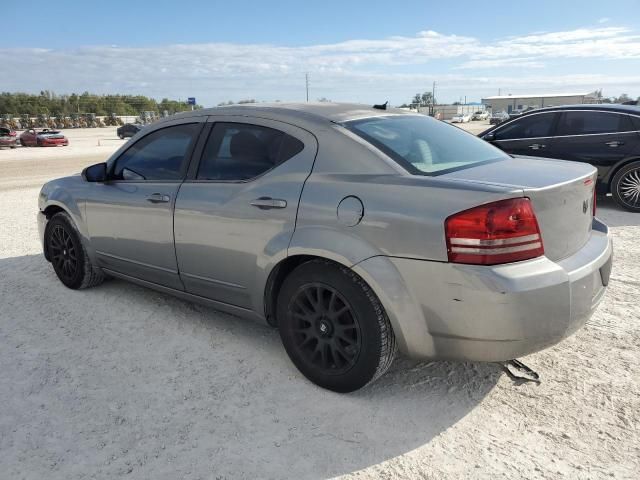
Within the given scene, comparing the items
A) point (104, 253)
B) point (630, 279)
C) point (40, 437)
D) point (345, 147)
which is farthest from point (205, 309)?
point (630, 279)

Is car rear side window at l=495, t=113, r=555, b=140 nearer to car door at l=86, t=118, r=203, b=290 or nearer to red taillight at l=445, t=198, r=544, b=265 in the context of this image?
car door at l=86, t=118, r=203, b=290

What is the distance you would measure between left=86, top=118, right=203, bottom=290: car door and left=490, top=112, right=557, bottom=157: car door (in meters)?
6.32

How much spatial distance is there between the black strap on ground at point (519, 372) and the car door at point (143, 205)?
88.3 inches

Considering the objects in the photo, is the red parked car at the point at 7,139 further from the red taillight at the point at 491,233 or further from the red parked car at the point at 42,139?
the red taillight at the point at 491,233

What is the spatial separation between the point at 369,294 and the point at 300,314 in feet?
1.69

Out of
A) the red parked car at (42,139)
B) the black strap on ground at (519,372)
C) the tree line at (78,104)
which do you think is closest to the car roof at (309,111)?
the black strap on ground at (519,372)

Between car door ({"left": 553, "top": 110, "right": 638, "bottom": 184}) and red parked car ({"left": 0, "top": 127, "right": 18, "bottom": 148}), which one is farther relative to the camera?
red parked car ({"left": 0, "top": 127, "right": 18, "bottom": 148})

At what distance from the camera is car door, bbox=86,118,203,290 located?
12.2 feet

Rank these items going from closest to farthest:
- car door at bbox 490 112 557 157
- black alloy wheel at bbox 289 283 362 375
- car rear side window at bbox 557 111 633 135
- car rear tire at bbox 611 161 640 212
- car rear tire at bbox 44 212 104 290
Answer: black alloy wheel at bbox 289 283 362 375, car rear tire at bbox 44 212 104 290, car rear tire at bbox 611 161 640 212, car rear side window at bbox 557 111 633 135, car door at bbox 490 112 557 157

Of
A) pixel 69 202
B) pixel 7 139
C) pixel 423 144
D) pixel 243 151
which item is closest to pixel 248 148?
pixel 243 151

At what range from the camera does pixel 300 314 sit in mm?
3045

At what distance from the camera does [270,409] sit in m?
2.85

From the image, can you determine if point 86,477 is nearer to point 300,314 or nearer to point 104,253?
point 300,314

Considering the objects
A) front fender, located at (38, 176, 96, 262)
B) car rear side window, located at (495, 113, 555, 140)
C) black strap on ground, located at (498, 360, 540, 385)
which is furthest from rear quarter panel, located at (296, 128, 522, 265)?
car rear side window, located at (495, 113, 555, 140)
